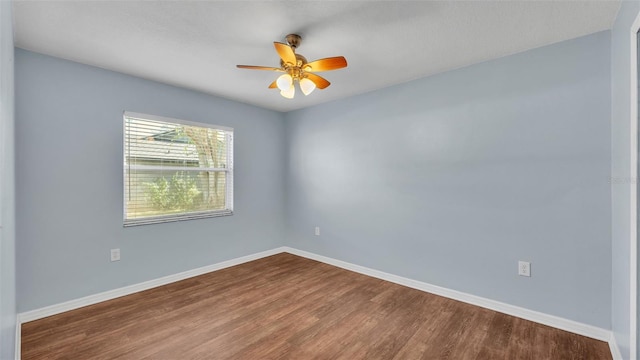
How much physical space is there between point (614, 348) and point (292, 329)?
92.8 inches

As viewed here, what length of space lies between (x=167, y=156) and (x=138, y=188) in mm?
486

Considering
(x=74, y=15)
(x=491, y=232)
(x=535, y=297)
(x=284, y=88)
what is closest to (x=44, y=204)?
(x=74, y=15)

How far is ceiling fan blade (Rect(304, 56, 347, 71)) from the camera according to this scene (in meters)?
1.99

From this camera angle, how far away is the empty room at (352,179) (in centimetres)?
193

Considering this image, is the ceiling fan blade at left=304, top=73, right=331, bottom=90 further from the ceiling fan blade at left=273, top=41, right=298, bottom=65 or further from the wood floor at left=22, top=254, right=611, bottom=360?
the wood floor at left=22, top=254, right=611, bottom=360

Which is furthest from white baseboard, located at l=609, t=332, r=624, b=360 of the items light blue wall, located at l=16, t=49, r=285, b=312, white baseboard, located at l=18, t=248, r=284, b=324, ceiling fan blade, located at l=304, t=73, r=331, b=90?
light blue wall, located at l=16, t=49, r=285, b=312

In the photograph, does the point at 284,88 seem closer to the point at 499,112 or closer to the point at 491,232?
the point at 499,112

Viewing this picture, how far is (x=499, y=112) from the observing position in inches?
101

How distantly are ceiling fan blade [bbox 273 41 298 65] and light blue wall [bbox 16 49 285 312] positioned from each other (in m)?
1.98

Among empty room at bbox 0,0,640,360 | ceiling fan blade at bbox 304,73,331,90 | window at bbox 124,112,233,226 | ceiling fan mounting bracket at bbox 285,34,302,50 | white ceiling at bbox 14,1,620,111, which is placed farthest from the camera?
window at bbox 124,112,233,226

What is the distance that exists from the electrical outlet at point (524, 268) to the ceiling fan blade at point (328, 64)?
2330mm

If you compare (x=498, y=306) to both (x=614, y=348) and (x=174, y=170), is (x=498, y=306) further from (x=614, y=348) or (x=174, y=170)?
(x=174, y=170)

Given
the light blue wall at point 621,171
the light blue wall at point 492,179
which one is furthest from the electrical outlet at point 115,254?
the light blue wall at point 621,171

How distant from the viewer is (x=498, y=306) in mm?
2566
